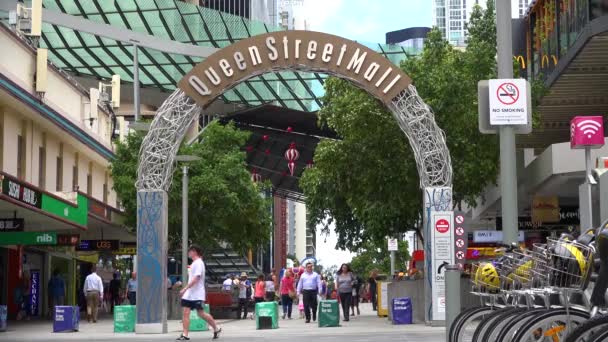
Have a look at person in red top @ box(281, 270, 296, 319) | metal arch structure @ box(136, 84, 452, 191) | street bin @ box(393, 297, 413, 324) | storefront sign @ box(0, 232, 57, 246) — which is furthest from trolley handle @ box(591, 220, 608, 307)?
person in red top @ box(281, 270, 296, 319)

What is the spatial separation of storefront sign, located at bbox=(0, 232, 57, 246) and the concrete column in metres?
6.46

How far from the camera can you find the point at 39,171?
3762 centimetres

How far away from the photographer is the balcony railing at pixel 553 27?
96.8ft

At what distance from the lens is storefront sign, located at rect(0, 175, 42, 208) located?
78.6 feet

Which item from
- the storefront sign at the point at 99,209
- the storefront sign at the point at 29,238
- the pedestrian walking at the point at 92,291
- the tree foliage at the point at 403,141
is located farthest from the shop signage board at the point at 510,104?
the storefront sign at the point at 99,209

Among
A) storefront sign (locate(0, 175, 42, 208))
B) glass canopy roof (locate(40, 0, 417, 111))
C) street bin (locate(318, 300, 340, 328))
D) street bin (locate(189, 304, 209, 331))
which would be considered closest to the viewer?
storefront sign (locate(0, 175, 42, 208))

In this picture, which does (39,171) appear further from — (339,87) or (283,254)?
(283,254)

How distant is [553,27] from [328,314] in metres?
14.7

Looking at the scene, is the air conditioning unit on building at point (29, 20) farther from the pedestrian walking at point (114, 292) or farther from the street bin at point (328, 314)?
the pedestrian walking at point (114, 292)

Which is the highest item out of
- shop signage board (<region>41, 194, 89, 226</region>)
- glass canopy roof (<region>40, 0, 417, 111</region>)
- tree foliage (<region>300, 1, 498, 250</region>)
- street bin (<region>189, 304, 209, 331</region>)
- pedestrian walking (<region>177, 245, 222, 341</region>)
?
glass canopy roof (<region>40, 0, 417, 111</region>)

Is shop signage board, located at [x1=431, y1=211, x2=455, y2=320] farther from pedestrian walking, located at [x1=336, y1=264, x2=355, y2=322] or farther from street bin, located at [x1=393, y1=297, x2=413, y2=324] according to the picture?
pedestrian walking, located at [x1=336, y1=264, x2=355, y2=322]

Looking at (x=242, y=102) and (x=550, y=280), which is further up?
(x=242, y=102)

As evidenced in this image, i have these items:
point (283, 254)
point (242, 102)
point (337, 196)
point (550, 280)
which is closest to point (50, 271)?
point (337, 196)

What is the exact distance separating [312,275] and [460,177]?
5964 mm
